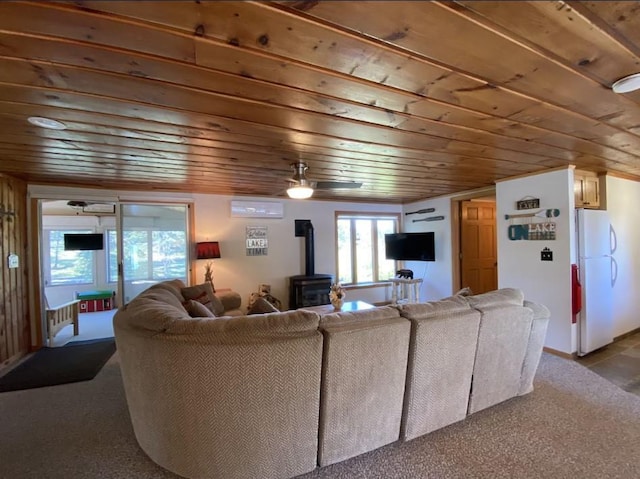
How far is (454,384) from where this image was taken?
81.5 inches

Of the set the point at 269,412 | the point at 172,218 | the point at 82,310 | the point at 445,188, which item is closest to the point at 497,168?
the point at 445,188

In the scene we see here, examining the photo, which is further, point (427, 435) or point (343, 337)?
point (427, 435)

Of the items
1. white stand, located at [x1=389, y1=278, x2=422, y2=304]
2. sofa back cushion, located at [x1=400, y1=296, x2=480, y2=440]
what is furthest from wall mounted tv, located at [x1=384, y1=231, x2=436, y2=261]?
sofa back cushion, located at [x1=400, y1=296, x2=480, y2=440]

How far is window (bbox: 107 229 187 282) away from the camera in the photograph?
203 inches

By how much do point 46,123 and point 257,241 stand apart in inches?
134

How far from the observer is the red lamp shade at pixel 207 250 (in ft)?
15.0

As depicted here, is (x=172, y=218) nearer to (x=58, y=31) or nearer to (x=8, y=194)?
(x=8, y=194)

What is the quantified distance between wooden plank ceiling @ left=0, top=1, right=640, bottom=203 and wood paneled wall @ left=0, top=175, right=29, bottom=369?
964 mm

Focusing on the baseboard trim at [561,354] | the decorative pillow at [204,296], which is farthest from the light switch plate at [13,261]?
the baseboard trim at [561,354]

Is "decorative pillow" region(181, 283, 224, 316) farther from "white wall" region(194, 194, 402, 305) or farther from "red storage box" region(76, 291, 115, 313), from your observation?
"red storage box" region(76, 291, 115, 313)

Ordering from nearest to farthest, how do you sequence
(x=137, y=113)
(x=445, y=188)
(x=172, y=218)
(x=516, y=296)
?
(x=137, y=113) → (x=516, y=296) → (x=445, y=188) → (x=172, y=218)

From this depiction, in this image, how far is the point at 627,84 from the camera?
162 centimetres

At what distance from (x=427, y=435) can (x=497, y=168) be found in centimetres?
295

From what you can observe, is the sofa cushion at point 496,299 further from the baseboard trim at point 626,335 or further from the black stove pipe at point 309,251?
the black stove pipe at point 309,251
